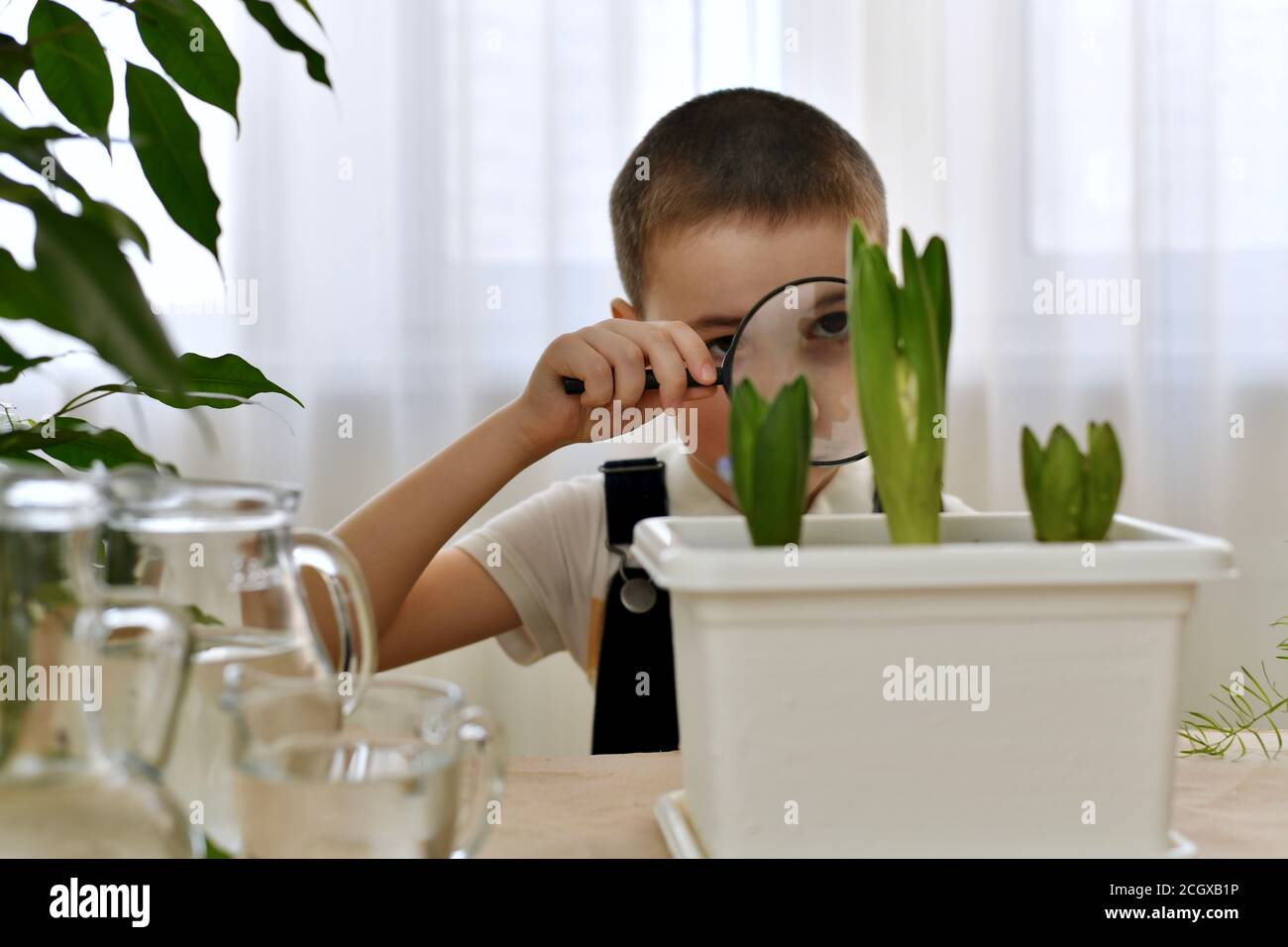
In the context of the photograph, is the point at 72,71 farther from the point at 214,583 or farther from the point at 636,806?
the point at 636,806

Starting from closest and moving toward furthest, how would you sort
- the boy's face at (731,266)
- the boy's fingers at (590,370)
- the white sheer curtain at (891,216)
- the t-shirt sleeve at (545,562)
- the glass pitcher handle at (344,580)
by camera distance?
the glass pitcher handle at (344,580) → the boy's fingers at (590,370) → the boy's face at (731,266) → the t-shirt sleeve at (545,562) → the white sheer curtain at (891,216)

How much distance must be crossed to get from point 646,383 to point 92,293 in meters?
0.51

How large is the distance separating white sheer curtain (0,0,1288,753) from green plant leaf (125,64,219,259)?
1388 mm

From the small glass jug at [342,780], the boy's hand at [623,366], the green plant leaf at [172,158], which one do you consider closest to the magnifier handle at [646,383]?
the boy's hand at [623,366]

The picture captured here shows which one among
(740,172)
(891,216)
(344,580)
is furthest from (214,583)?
(891,216)

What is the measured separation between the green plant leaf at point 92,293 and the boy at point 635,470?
1.77 feet

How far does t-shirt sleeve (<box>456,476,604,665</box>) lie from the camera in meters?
1.21

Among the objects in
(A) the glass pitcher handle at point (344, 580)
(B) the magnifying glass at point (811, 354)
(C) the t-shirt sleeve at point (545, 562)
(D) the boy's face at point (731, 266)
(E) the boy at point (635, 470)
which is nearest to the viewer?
(A) the glass pitcher handle at point (344, 580)

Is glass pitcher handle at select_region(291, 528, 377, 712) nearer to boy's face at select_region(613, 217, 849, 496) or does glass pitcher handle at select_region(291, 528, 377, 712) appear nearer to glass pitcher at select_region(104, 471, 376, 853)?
glass pitcher at select_region(104, 471, 376, 853)

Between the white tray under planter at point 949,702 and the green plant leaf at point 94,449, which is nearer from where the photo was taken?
the white tray under planter at point 949,702

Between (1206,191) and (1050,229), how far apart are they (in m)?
0.28

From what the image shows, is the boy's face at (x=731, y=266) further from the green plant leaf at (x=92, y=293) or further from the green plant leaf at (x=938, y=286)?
the green plant leaf at (x=92, y=293)

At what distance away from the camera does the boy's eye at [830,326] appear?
0.69 meters
